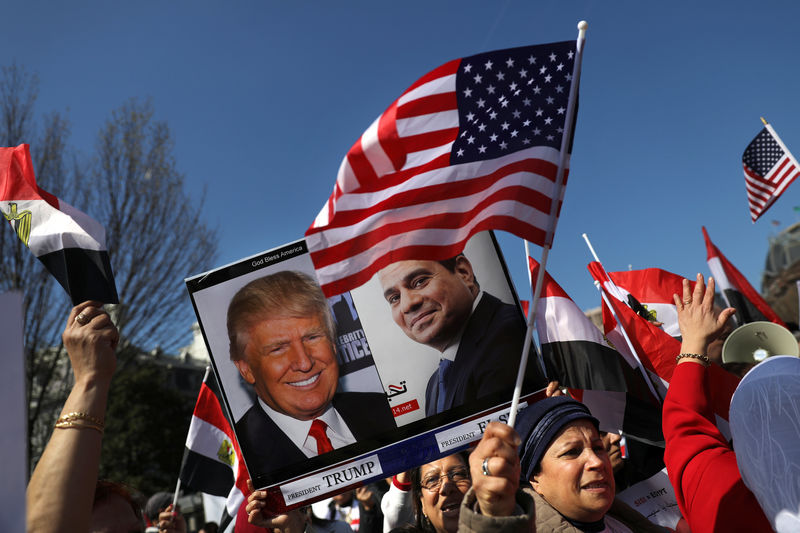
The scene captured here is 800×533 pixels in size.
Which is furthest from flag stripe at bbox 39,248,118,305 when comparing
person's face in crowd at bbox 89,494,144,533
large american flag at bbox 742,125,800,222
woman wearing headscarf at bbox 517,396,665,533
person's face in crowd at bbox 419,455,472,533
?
large american flag at bbox 742,125,800,222

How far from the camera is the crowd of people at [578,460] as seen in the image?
70.6 inches

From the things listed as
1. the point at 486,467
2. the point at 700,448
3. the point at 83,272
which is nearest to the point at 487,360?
the point at 700,448

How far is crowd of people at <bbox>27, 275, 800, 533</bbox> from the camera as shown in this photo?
1.79 m

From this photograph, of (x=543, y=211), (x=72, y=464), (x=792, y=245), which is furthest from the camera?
(x=792, y=245)

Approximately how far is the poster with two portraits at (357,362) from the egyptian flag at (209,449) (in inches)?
77.8

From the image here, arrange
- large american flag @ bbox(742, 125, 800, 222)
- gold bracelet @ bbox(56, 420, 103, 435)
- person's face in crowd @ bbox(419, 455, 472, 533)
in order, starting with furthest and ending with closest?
large american flag @ bbox(742, 125, 800, 222), person's face in crowd @ bbox(419, 455, 472, 533), gold bracelet @ bbox(56, 420, 103, 435)

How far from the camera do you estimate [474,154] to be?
3.22 metres

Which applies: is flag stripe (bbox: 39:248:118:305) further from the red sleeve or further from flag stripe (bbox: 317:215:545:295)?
the red sleeve

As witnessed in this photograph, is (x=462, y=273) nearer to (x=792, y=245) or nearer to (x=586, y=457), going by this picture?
(x=586, y=457)

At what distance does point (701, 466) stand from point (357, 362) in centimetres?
209

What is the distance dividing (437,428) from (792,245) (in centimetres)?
4730

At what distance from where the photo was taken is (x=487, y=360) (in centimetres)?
382

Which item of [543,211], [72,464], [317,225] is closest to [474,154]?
[543,211]

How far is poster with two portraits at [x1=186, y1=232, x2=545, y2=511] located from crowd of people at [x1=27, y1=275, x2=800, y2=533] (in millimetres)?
421
